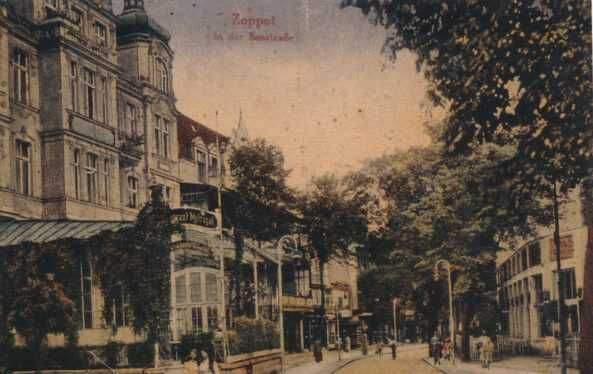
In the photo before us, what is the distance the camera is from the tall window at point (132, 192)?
8.65 m

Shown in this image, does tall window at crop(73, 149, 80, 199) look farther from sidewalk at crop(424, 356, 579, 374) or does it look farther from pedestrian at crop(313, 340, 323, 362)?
sidewalk at crop(424, 356, 579, 374)

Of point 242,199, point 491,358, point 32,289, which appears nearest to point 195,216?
point 242,199

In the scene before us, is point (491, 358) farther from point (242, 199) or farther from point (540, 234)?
point (242, 199)

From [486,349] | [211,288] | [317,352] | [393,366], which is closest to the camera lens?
[211,288]

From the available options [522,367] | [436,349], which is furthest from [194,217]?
[522,367]

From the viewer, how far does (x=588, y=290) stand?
8.34 m

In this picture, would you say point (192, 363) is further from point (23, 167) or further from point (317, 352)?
point (23, 167)

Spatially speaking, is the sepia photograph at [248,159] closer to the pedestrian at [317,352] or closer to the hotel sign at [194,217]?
the hotel sign at [194,217]

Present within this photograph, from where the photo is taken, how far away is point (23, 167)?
8359 mm

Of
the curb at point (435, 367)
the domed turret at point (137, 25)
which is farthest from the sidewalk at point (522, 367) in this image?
the domed turret at point (137, 25)

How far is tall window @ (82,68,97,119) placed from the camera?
346 inches

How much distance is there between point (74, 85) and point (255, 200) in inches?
86.0

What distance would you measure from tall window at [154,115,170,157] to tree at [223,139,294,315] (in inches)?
28.1

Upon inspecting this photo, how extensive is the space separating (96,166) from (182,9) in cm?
184
